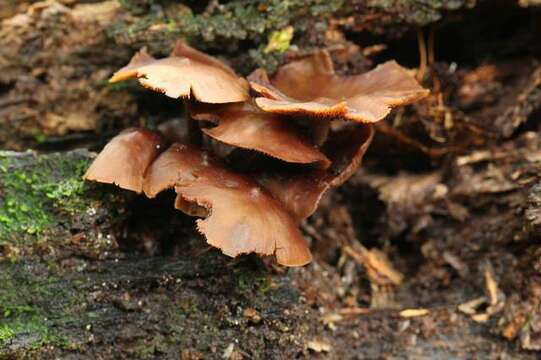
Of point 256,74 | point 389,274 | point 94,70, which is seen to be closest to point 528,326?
point 389,274

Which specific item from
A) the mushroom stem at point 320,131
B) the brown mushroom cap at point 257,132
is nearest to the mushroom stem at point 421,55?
the mushroom stem at point 320,131

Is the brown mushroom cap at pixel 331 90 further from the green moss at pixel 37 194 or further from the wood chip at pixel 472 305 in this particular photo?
the wood chip at pixel 472 305

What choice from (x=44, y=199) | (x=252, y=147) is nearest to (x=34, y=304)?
(x=44, y=199)

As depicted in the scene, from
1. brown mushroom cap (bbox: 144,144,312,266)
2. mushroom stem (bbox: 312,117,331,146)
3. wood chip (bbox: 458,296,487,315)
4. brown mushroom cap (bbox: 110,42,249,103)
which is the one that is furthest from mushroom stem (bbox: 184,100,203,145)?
wood chip (bbox: 458,296,487,315)

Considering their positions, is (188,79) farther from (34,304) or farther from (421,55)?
(421,55)

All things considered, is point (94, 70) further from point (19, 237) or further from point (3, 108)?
point (19, 237)
